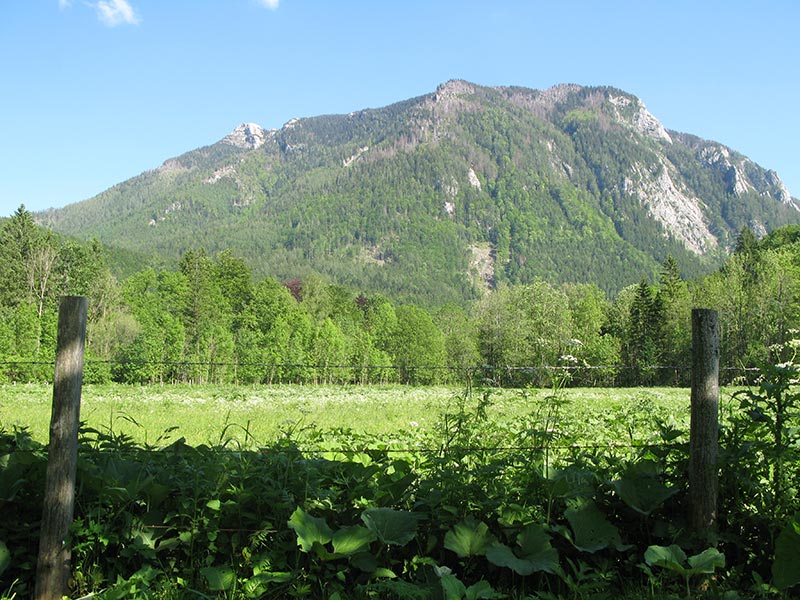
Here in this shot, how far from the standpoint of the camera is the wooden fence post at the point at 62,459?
12.2 ft

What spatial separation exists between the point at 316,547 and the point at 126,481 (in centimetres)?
150

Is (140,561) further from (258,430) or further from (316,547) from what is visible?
(258,430)

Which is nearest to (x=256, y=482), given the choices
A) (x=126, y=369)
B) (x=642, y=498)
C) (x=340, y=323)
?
(x=642, y=498)

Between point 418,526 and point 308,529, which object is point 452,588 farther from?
point 308,529

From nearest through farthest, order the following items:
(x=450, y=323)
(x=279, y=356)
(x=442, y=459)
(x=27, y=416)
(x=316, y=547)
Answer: (x=316, y=547), (x=442, y=459), (x=27, y=416), (x=279, y=356), (x=450, y=323)

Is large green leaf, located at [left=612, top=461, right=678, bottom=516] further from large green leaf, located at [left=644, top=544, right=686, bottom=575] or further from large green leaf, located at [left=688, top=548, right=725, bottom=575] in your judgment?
large green leaf, located at [left=688, top=548, right=725, bottom=575]

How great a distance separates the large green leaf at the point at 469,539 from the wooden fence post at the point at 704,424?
1533 mm

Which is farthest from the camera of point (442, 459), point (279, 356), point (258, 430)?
point (279, 356)

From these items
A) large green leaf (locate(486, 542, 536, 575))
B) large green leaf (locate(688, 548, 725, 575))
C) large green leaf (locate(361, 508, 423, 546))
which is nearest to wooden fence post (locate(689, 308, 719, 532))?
large green leaf (locate(688, 548, 725, 575))

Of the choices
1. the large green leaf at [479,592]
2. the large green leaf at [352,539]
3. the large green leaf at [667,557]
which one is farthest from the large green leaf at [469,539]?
the large green leaf at [667,557]

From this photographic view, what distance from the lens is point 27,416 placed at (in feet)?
53.1

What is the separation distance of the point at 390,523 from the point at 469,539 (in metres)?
0.51

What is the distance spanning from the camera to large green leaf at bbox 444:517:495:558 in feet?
12.4

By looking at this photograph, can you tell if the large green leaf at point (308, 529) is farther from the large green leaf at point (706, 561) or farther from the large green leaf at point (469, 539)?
the large green leaf at point (706, 561)
